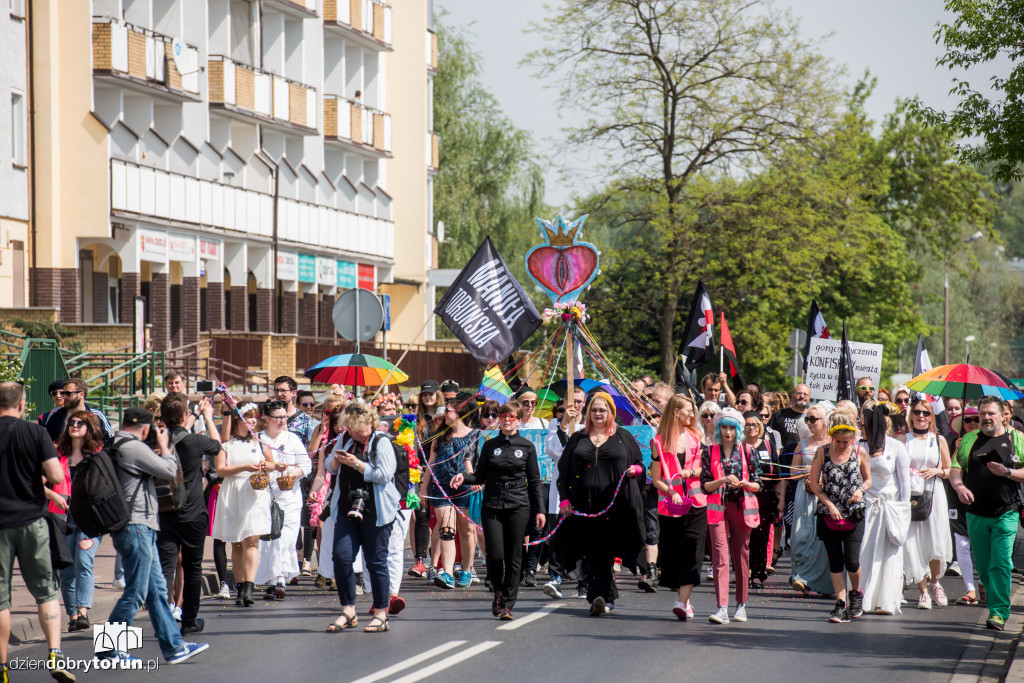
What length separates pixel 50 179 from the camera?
3158 centimetres

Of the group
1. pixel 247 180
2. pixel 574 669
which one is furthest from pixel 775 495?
pixel 247 180

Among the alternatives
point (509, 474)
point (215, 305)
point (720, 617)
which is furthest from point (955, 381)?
point (215, 305)

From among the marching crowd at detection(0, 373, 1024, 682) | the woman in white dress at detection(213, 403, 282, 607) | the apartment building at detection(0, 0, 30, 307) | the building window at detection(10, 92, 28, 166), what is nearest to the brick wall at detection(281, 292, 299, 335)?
the apartment building at detection(0, 0, 30, 307)

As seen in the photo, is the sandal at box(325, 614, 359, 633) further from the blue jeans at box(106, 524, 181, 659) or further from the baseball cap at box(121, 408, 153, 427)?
the baseball cap at box(121, 408, 153, 427)

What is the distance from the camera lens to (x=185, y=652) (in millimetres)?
9805

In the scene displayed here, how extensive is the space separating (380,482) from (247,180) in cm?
2906

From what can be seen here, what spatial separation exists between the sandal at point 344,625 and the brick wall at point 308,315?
109ft

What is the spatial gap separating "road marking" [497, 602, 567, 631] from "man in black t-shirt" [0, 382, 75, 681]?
11.9 feet

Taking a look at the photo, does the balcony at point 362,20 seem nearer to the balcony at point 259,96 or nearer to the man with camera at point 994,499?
the balcony at point 259,96

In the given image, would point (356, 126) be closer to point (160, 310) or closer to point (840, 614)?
point (160, 310)

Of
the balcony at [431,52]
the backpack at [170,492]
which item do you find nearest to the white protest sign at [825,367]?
the backpack at [170,492]

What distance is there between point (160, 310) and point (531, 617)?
24841 millimetres

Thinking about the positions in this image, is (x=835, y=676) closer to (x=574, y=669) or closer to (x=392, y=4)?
(x=574, y=669)

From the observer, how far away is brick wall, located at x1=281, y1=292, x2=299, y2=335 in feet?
138
